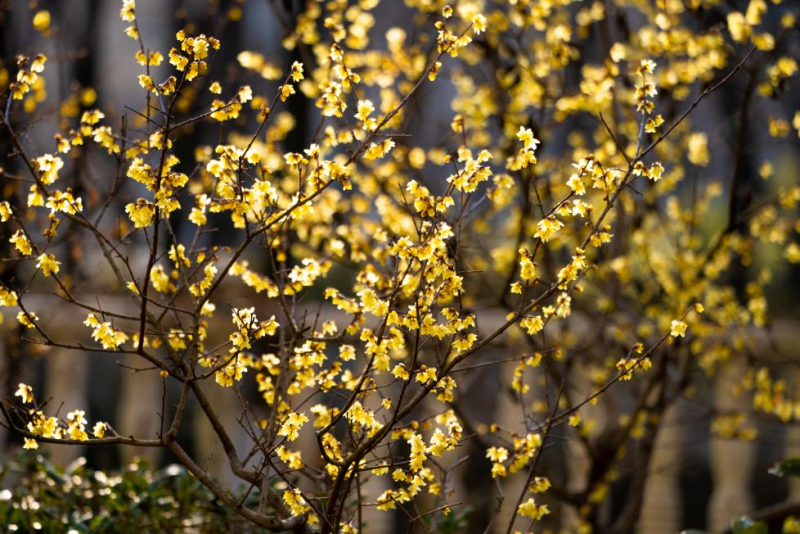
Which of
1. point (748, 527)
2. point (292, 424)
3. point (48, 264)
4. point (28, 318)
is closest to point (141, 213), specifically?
point (48, 264)

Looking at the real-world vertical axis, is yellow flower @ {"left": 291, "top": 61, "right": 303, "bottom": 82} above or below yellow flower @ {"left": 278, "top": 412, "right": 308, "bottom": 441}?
above

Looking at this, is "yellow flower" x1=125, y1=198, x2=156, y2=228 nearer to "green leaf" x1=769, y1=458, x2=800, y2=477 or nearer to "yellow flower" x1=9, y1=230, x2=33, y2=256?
"yellow flower" x1=9, y1=230, x2=33, y2=256

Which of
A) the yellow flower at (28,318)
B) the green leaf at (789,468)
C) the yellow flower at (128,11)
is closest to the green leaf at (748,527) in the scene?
the green leaf at (789,468)

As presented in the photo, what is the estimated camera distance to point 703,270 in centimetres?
518

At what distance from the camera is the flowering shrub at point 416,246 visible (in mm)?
2748

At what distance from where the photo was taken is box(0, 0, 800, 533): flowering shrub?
2.75 metres

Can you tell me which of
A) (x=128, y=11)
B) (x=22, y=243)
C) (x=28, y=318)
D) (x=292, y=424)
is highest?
(x=128, y=11)

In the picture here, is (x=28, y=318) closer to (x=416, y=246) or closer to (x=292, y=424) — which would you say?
(x=292, y=424)

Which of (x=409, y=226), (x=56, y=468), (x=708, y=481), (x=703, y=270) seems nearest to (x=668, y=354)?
(x=703, y=270)

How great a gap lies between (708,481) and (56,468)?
814 centimetres

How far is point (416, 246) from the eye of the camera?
2.76m

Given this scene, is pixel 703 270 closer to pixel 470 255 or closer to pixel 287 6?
pixel 470 255

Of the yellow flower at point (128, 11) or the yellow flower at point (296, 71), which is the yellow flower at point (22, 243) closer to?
the yellow flower at point (128, 11)

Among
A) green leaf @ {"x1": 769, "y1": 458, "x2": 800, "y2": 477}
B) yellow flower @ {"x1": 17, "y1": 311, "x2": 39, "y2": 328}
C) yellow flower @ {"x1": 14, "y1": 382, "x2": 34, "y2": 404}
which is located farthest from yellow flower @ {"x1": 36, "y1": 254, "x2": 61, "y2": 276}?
green leaf @ {"x1": 769, "y1": 458, "x2": 800, "y2": 477}
